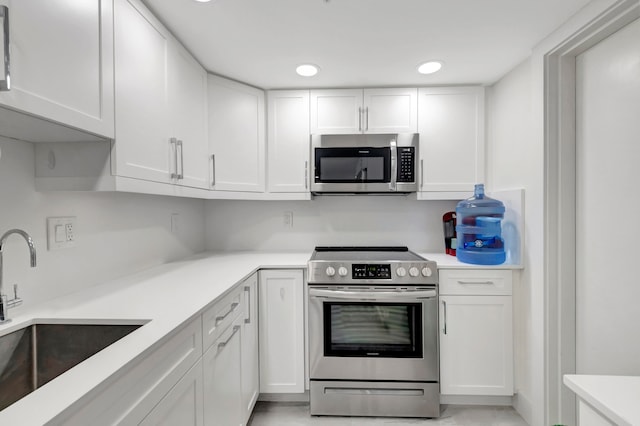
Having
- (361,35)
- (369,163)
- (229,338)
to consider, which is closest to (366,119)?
(369,163)

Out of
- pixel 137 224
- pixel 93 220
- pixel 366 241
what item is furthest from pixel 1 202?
pixel 366 241

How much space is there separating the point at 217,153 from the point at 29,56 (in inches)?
53.1

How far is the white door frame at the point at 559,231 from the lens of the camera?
169 centimetres

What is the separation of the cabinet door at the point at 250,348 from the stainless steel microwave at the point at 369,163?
0.92 metres

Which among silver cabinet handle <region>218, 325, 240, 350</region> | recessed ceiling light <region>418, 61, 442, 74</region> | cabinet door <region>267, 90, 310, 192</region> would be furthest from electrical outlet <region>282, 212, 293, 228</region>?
recessed ceiling light <region>418, 61, 442, 74</region>

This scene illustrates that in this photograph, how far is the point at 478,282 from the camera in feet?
6.53

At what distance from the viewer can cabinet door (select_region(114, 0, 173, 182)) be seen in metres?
1.23

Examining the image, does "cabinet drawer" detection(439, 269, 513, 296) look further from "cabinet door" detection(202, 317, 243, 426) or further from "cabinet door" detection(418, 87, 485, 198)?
"cabinet door" detection(202, 317, 243, 426)

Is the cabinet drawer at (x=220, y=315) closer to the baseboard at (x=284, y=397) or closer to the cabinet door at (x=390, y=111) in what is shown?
the baseboard at (x=284, y=397)

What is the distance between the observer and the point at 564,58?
5.57ft

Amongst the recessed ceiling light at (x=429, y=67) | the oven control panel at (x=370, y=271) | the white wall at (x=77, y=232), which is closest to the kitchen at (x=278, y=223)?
the white wall at (x=77, y=232)

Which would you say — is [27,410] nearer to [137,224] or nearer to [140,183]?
[140,183]

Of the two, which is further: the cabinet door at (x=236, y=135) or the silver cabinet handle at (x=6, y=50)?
the cabinet door at (x=236, y=135)

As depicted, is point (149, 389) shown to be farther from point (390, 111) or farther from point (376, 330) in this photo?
point (390, 111)
